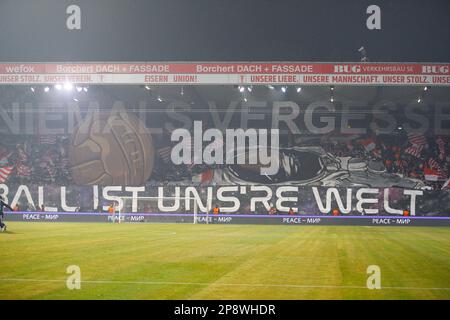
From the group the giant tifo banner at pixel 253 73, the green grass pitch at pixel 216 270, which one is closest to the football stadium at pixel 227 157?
the giant tifo banner at pixel 253 73

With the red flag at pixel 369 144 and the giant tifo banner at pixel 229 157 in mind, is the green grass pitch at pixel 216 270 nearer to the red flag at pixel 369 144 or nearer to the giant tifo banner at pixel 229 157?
the giant tifo banner at pixel 229 157

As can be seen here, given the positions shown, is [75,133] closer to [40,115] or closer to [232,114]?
[40,115]

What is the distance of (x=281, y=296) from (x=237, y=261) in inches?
171

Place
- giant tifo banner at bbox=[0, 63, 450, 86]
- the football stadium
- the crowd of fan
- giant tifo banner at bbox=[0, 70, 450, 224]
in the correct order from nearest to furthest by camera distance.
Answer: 1. giant tifo banner at bbox=[0, 63, 450, 86]
2. the football stadium
3. giant tifo banner at bbox=[0, 70, 450, 224]
4. the crowd of fan

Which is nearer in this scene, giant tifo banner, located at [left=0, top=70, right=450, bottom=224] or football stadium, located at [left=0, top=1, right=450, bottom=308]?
football stadium, located at [left=0, top=1, right=450, bottom=308]

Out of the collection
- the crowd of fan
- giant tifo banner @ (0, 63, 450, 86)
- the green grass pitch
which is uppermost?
giant tifo banner @ (0, 63, 450, 86)

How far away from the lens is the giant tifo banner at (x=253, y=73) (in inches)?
874

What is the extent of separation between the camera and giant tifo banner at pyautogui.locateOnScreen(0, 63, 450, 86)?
2219 cm

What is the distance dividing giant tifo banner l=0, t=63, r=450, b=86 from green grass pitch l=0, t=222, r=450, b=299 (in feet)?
24.9

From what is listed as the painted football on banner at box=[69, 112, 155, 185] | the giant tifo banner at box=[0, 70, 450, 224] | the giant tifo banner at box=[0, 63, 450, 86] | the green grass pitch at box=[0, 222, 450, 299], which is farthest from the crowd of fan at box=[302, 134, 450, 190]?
the green grass pitch at box=[0, 222, 450, 299]

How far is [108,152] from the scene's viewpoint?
123 ft

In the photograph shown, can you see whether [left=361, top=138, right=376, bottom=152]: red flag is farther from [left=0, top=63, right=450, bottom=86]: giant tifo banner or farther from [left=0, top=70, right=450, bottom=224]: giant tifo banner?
[left=0, top=63, right=450, bottom=86]: giant tifo banner

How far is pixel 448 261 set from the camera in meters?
13.5

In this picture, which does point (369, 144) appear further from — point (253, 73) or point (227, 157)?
point (253, 73)
